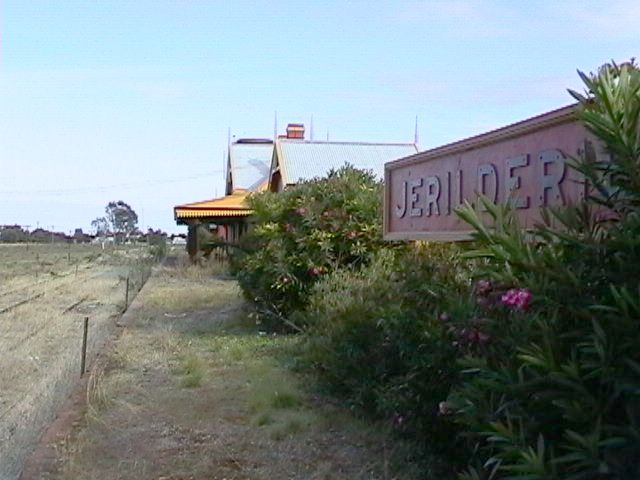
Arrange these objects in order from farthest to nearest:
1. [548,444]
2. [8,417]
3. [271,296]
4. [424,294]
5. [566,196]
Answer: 1. [271,296]
2. [8,417]
3. [424,294]
4. [566,196]
5. [548,444]

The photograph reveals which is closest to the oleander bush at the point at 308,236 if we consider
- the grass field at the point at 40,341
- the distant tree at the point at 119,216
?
the grass field at the point at 40,341

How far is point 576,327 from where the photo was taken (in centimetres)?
318

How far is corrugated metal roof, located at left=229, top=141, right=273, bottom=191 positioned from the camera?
4294 cm

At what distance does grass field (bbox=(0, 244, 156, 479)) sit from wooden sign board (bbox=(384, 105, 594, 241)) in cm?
335

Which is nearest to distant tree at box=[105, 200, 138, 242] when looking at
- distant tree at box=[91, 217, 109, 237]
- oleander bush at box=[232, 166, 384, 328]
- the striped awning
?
distant tree at box=[91, 217, 109, 237]

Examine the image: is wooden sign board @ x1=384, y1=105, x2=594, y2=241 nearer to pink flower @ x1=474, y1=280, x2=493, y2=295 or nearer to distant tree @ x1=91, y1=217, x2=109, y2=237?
pink flower @ x1=474, y1=280, x2=493, y2=295

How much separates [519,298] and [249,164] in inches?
1635

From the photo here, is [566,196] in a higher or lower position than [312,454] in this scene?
higher

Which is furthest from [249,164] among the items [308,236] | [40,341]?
[308,236]

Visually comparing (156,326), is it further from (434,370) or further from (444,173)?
(434,370)

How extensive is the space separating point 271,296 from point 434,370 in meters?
8.57

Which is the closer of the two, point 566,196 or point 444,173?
point 566,196

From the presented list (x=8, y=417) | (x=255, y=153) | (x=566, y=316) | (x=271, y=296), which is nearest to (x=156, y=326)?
(x=271, y=296)

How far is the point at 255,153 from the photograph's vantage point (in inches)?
1802
